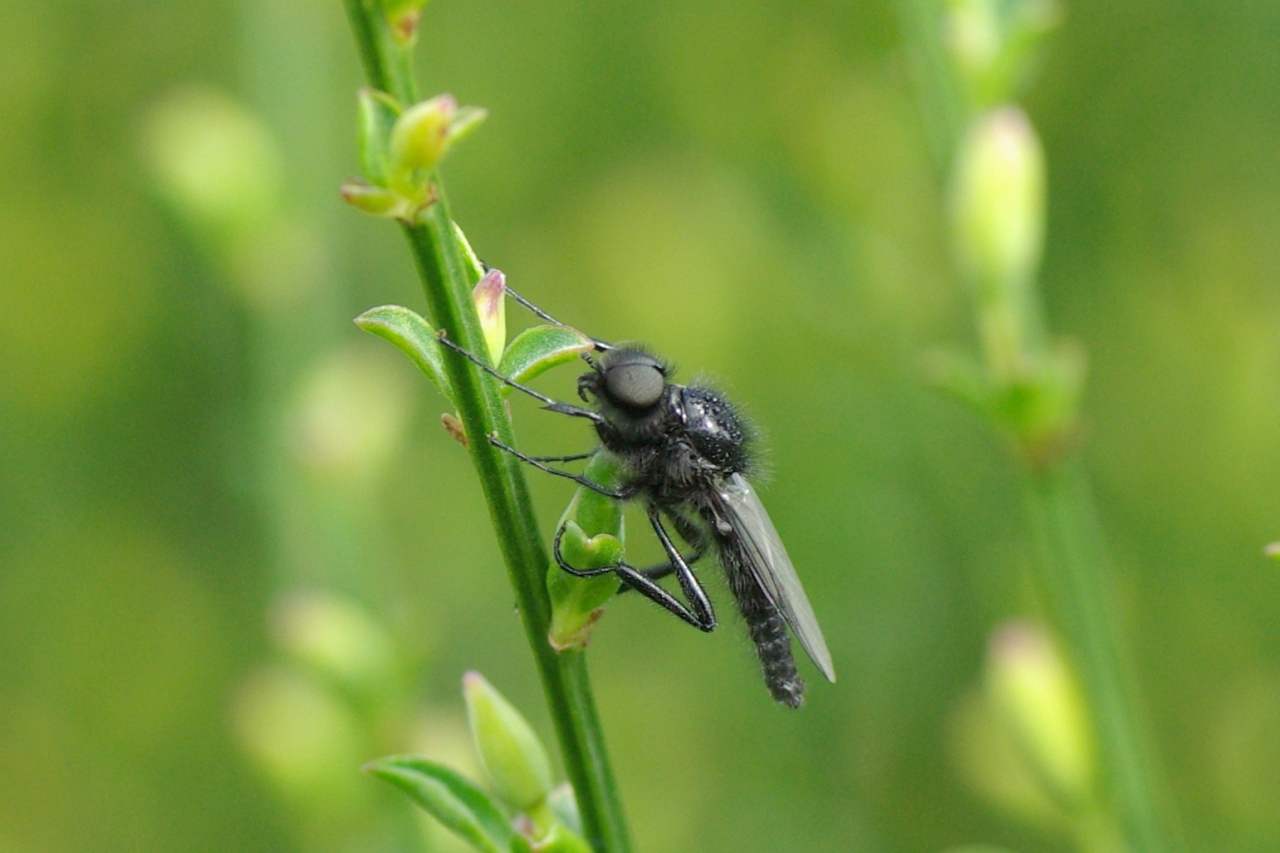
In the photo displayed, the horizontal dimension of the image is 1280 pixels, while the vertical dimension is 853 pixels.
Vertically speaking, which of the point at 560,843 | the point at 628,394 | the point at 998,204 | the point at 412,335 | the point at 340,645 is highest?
the point at 998,204

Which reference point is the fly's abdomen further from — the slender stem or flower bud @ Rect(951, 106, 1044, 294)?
flower bud @ Rect(951, 106, 1044, 294)

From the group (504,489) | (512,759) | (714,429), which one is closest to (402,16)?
(504,489)

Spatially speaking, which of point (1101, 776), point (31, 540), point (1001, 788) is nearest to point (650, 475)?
point (1101, 776)

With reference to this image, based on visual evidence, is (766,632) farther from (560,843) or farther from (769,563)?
Answer: (560,843)

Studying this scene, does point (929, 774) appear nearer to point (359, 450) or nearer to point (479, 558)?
point (479, 558)

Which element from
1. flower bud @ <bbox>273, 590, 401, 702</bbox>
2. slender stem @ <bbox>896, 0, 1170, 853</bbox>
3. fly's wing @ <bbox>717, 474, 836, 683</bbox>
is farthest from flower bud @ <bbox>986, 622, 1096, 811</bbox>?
flower bud @ <bbox>273, 590, 401, 702</bbox>
